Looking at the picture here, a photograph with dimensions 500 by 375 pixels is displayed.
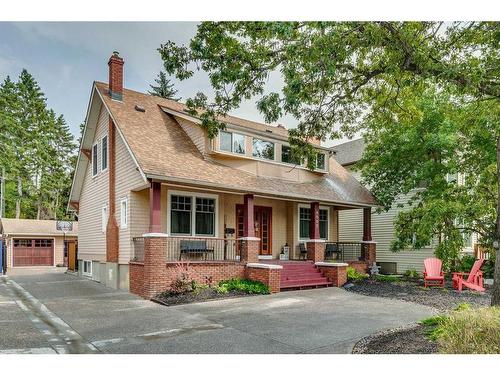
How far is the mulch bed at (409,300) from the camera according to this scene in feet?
16.2

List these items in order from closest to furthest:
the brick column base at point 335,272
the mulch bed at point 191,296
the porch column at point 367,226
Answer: the mulch bed at point 191,296
the brick column base at point 335,272
the porch column at point 367,226

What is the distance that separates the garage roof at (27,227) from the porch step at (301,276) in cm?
1449

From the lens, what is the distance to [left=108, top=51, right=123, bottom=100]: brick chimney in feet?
39.4

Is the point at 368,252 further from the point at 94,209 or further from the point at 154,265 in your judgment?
the point at 94,209

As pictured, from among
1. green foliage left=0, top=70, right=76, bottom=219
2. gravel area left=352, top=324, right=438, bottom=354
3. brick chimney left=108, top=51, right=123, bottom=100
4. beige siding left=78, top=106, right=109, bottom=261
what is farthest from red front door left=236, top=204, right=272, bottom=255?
gravel area left=352, top=324, right=438, bottom=354

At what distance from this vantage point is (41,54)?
6.42 m

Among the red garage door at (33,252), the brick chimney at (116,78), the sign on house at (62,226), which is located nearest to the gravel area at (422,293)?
the brick chimney at (116,78)

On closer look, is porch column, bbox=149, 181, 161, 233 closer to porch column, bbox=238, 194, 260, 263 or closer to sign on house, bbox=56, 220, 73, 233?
porch column, bbox=238, 194, 260, 263

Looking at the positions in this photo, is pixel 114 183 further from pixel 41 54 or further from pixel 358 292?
pixel 358 292

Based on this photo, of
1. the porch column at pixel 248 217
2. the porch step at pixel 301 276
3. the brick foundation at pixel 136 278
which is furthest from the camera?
the porch column at pixel 248 217

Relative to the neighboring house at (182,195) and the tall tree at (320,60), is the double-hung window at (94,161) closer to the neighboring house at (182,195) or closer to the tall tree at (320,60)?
the neighboring house at (182,195)

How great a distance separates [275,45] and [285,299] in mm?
5508

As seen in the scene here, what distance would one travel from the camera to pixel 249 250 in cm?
1113
